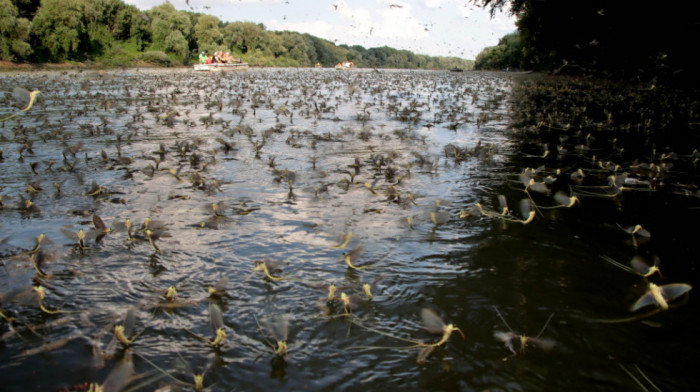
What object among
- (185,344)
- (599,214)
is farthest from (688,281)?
(185,344)

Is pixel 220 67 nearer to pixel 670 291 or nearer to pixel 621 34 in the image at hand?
pixel 621 34

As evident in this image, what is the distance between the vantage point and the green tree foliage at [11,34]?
4494cm

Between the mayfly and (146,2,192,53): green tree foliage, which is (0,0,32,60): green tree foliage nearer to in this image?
(146,2,192,53): green tree foliage

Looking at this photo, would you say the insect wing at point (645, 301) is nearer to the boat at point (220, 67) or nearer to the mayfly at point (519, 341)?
the mayfly at point (519, 341)

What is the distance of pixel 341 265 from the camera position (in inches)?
191

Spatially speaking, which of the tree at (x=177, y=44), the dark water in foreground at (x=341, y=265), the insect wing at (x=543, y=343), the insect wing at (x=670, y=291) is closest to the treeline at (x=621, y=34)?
the dark water in foreground at (x=341, y=265)

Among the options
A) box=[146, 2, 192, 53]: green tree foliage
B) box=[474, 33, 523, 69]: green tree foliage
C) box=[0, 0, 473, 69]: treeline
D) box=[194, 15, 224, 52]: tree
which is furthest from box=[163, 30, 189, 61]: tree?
box=[474, 33, 523, 69]: green tree foliage

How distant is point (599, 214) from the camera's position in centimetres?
646

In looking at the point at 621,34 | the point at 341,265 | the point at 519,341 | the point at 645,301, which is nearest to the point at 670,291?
the point at 645,301

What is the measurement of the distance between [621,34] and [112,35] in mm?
70120

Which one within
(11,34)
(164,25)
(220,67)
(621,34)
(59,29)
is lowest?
(220,67)

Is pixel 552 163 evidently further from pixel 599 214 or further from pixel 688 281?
pixel 688 281

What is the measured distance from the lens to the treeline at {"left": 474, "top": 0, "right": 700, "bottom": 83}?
17.4 metres

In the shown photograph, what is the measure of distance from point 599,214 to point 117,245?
6.77 metres
